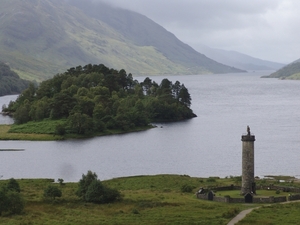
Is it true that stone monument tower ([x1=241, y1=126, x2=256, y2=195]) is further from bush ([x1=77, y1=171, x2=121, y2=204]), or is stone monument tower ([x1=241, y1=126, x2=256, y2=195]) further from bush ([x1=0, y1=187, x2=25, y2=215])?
bush ([x1=0, y1=187, x2=25, y2=215])

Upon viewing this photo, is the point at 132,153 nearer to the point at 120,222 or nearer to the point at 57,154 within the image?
the point at 57,154

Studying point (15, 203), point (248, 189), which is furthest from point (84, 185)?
point (248, 189)

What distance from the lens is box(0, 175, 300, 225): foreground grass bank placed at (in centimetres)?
6319

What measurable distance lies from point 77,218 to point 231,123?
5211 inches

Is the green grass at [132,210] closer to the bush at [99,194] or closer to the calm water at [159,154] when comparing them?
the bush at [99,194]

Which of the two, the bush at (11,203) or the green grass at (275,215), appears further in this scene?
the bush at (11,203)

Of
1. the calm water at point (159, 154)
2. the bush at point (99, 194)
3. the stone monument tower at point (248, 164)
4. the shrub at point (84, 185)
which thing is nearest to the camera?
the bush at point (99, 194)

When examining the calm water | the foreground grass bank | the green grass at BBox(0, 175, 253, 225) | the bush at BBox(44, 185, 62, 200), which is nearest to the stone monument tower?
the foreground grass bank

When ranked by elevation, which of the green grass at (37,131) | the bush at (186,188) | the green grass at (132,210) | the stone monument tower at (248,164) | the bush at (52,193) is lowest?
the green grass at (132,210)

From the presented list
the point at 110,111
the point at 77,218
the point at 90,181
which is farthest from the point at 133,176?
the point at 110,111

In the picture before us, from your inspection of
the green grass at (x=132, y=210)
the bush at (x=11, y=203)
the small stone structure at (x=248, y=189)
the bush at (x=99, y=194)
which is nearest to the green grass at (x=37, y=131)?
the green grass at (x=132, y=210)

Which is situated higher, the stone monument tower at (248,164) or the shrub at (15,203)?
the stone monument tower at (248,164)

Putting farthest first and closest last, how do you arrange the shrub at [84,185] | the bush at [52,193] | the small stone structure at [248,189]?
1. the shrub at [84,185]
2. the bush at [52,193]
3. the small stone structure at [248,189]

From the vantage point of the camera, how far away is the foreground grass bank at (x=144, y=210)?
63.2 m
